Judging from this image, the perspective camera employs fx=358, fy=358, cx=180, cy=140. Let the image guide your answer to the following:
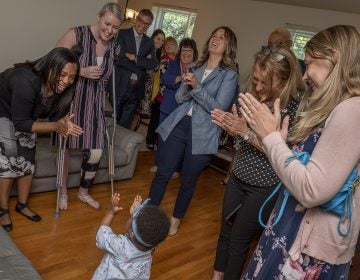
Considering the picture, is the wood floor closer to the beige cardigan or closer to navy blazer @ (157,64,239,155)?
navy blazer @ (157,64,239,155)

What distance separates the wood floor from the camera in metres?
2.22

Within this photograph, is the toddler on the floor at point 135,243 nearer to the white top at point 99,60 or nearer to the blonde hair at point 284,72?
the blonde hair at point 284,72

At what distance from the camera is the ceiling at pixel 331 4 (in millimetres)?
4991

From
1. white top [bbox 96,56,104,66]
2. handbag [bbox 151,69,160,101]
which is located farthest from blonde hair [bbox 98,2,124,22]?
handbag [bbox 151,69,160,101]

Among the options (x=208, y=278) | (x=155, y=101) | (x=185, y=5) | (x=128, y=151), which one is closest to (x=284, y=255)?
(x=208, y=278)

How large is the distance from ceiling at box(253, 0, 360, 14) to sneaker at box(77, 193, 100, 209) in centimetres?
421

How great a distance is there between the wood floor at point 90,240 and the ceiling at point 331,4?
11.3 feet

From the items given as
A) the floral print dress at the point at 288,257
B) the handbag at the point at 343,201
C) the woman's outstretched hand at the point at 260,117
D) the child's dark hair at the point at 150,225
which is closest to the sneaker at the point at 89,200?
the child's dark hair at the point at 150,225

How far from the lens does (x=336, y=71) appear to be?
1.04m

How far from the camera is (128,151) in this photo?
11.6 ft

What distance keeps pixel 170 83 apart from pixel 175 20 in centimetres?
518

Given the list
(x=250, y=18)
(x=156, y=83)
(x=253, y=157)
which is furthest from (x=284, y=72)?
(x=250, y=18)

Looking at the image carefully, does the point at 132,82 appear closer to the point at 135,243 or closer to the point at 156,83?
the point at 156,83

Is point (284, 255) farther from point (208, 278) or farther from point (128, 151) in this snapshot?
point (128, 151)
